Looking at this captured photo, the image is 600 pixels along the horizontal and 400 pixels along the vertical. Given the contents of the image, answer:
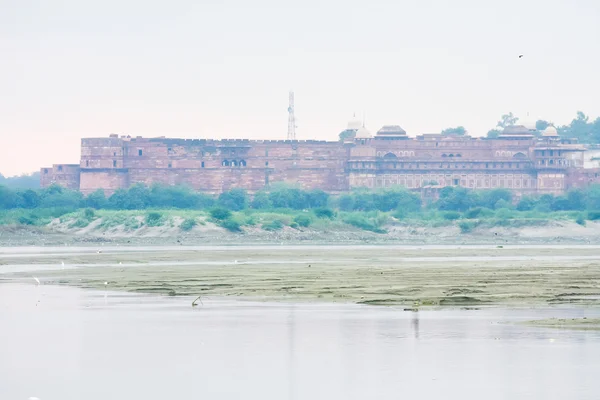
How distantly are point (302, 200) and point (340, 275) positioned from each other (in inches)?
3661

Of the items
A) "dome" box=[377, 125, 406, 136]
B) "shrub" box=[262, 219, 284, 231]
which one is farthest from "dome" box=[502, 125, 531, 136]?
"shrub" box=[262, 219, 284, 231]

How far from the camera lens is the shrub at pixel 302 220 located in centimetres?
9262

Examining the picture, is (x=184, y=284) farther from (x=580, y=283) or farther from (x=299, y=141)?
(x=299, y=141)

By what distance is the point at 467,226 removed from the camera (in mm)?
97000

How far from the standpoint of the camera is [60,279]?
129 ft

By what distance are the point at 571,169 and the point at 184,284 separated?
122 m

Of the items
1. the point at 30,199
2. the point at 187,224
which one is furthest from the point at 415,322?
the point at 30,199

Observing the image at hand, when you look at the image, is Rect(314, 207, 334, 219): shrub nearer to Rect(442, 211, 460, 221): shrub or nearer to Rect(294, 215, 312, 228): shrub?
Rect(294, 215, 312, 228): shrub

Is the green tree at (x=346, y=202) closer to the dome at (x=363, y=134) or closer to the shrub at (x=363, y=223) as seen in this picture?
the dome at (x=363, y=134)

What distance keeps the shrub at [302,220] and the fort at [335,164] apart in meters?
55.2

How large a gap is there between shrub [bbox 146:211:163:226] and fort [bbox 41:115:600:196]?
5867cm

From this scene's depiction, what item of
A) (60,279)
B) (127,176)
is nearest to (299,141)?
(127,176)

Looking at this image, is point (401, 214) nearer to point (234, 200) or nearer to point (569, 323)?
point (234, 200)

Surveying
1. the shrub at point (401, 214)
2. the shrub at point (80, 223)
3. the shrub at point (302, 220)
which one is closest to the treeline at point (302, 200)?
the shrub at point (401, 214)
